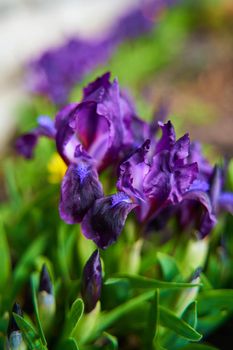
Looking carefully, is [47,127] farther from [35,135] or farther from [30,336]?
[30,336]

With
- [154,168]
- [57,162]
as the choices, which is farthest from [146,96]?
[154,168]

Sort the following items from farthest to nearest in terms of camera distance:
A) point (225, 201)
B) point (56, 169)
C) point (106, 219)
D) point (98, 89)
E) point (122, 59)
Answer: point (122, 59) → point (56, 169) → point (225, 201) → point (98, 89) → point (106, 219)

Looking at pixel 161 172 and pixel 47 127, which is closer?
pixel 161 172

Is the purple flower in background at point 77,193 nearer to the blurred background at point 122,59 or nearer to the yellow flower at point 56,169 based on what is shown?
the yellow flower at point 56,169

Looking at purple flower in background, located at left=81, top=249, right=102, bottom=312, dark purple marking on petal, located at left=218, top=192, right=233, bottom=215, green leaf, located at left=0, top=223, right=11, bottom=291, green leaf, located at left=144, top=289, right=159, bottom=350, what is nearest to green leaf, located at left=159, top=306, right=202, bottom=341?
green leaf, located at left=144, top=289, right=159, bottom=350

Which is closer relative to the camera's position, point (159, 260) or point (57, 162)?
point (159, 260)

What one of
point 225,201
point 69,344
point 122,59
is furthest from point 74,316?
point 122,59

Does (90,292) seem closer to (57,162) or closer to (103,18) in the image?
(57,162)
